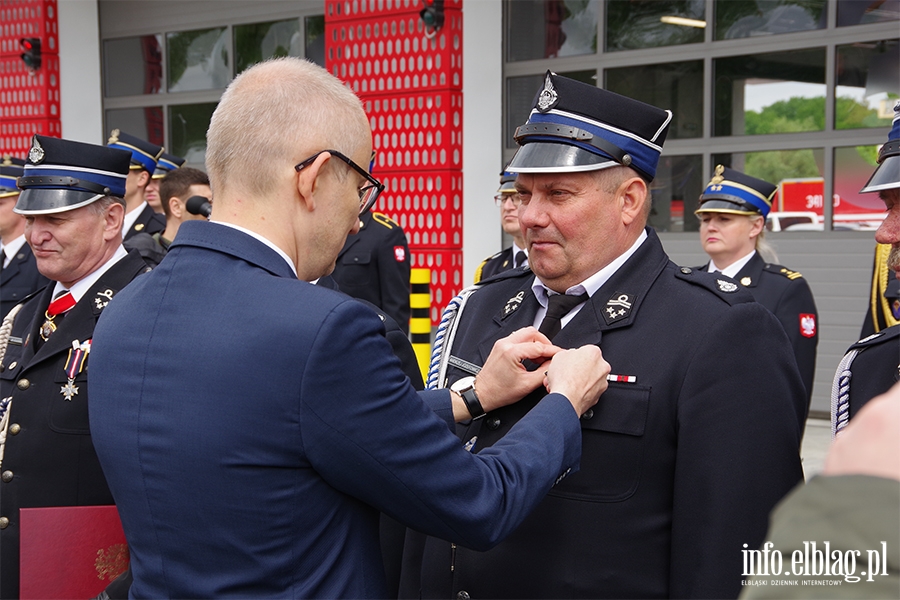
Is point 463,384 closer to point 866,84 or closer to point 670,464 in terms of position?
point 670,464

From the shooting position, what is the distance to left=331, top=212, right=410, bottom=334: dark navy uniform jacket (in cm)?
669

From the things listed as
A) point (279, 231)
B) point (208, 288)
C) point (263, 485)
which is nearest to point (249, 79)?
point (279, 231)

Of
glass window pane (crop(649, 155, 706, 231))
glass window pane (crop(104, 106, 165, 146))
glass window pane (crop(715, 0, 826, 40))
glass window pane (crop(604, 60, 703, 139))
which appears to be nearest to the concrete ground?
glass window pane (crop(649, 155, 706, 231))

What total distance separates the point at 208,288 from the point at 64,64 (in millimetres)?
12114

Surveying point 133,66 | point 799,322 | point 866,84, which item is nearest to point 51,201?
point 799,322

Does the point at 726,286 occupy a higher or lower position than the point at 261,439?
higher

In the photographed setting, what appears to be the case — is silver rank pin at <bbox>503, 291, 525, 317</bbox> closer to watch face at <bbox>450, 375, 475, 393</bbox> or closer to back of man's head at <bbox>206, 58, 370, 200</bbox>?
watch face at <bbox>450, 375, 475, 393</bbox>

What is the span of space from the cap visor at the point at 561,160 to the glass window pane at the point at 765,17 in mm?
6756

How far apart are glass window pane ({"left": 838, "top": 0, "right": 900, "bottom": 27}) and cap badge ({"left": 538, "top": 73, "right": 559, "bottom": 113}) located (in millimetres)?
6638

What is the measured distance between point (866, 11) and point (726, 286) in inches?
266

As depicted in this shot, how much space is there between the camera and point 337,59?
9.95 meters

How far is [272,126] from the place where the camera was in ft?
5.38

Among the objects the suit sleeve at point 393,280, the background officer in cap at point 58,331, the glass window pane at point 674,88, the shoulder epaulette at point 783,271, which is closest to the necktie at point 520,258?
the suit sleeve at point 393,280

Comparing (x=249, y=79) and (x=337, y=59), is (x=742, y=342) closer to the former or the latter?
(x=249, y=79)
